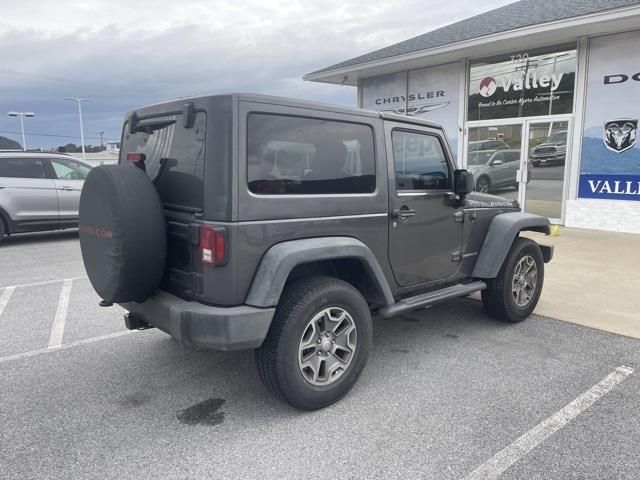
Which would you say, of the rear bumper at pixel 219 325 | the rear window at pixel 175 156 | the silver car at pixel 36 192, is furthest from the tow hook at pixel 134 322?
the silver car at pixel 36 192

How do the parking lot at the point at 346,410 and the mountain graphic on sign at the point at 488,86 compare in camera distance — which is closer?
the parking lot at the point at 346,410

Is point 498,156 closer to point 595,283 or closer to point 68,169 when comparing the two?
point 595,283

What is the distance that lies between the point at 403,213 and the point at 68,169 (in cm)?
832

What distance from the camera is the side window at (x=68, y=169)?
954 centimetres

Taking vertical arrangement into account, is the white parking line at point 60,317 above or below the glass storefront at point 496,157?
below

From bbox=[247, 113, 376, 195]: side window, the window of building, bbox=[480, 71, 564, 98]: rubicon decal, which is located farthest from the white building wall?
bbox=[247, 113, 376, 195]: side window

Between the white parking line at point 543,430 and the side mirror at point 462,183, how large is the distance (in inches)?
66.6

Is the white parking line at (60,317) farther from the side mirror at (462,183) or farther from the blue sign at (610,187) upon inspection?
the blue sign at (610,187)

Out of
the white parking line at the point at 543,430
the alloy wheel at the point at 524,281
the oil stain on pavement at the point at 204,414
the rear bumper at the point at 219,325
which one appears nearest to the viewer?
the white parking line at the point at 543,430

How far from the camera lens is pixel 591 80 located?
977cm

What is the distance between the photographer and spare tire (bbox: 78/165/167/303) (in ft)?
9.28

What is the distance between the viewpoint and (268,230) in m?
2.86

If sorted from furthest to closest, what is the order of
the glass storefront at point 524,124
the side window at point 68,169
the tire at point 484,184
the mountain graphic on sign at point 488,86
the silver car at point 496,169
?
the tire at point 484,184
the mountain graphic on sign at point 488,86
the silver car at point 496,169
the glass storefront at point 524,124
the side window at point 68,169

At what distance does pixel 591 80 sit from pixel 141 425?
1030 cm
